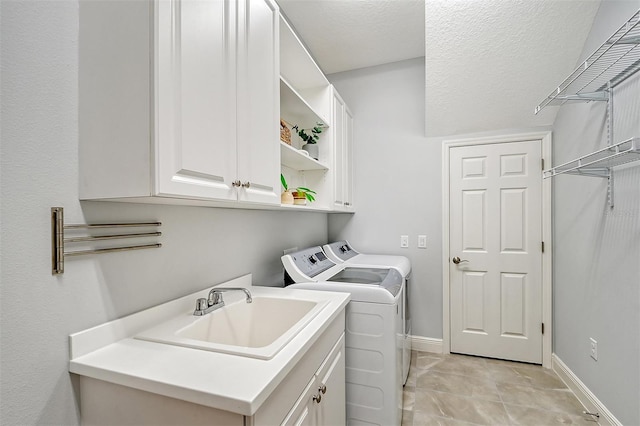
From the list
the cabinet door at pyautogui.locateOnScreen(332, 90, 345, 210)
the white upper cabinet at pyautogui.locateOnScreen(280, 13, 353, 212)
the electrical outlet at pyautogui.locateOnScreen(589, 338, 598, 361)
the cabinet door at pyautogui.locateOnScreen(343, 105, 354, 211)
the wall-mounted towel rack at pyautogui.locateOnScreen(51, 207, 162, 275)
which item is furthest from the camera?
the cabinet door at pyautogui.locateOnScreen(343, 105, 354, 211)

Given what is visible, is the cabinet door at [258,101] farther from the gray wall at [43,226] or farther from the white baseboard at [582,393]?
the white baseboard at [582,393]

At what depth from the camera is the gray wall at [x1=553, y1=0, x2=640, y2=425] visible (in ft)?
5.14

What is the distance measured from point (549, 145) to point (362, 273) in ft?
6.48

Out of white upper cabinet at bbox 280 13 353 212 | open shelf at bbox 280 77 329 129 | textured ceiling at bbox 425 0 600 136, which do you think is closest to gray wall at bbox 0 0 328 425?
open shelf at bbox 280 77 329 129

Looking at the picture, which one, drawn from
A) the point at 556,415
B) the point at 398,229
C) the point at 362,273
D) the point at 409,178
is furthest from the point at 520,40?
the point at 556,415

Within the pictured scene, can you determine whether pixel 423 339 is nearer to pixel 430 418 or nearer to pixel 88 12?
pixel 430 418

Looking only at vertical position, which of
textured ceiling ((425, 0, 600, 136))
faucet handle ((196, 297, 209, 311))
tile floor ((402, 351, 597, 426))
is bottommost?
tile floor ((402, 351, 597, 426))

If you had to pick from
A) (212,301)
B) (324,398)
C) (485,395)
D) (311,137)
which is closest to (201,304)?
(212,301)

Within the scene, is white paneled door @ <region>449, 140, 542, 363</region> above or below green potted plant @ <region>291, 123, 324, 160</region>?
below

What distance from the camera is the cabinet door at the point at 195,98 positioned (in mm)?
827

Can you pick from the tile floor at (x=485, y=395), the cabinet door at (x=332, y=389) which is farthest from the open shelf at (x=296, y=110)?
the tile floor at (x=485, y=395)

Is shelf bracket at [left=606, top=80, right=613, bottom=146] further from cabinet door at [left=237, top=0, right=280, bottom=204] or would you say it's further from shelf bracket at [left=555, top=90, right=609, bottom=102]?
cabinet door at [left=237, top=0, right=280, bottom=204]

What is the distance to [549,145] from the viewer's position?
8.38 feet

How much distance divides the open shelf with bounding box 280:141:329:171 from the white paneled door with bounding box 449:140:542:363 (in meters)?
1.39
